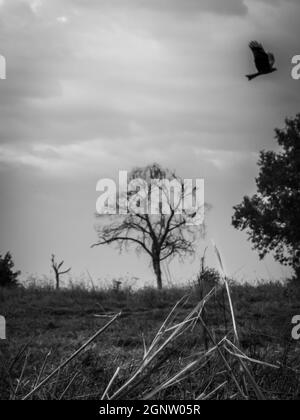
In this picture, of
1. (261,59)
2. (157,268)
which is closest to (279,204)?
(157,268)

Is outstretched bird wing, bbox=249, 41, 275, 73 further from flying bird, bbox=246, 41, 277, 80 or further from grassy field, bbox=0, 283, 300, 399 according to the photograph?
grassy field, bbox=0, 283, 300, 399

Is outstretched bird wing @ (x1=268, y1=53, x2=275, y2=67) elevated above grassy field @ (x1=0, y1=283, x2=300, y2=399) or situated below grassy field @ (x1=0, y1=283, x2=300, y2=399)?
above

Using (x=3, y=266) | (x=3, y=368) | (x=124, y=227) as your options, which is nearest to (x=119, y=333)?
(x=3, y=368)

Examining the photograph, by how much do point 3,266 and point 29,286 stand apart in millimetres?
9031

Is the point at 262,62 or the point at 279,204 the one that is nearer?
the point at 262,62

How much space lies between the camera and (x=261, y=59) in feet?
26.1

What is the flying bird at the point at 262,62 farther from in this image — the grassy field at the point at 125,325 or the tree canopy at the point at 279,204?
the tree canopy at the point at 279,204

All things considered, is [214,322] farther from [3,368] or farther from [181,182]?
[181,182]

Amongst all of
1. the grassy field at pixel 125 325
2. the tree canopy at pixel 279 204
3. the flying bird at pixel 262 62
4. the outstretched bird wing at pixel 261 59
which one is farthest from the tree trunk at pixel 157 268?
the flying bird at pixel 262 62

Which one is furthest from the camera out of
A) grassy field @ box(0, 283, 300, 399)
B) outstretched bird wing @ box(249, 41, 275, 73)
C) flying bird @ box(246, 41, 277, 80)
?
outstretched bird wing @ box(249, 41, 275, 73)

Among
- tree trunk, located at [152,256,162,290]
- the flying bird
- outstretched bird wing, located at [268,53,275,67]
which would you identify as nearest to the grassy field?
the flying bird

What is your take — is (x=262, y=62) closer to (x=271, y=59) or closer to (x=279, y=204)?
(x=271, y=59)

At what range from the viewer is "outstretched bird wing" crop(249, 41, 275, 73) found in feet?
25.4

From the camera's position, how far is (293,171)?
25.6 metres
